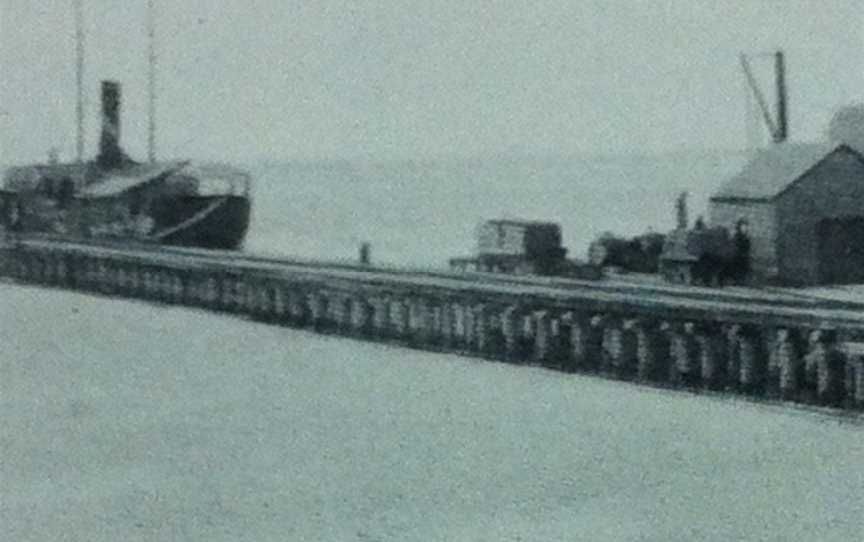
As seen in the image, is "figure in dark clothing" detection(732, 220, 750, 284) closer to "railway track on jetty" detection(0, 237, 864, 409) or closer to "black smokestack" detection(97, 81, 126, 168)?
"railway track on jetty" detection(0, 237, 864, 409)

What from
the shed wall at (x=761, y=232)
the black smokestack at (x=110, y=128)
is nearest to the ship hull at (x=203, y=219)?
the black smokestack at (x=110, y=128)

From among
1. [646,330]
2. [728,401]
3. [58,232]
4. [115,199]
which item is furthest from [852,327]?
[58,232]

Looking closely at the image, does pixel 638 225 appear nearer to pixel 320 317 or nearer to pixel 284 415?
pixel 320 317

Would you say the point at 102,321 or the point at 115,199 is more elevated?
the point at 115,199

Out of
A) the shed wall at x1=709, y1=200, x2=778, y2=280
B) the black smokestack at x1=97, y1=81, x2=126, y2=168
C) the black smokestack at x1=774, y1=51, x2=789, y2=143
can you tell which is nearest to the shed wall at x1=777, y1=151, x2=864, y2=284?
the shed wall at x1=709, y1=200, x2=778, y2=280

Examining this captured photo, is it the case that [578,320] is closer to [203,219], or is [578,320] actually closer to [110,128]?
A: [203,219]

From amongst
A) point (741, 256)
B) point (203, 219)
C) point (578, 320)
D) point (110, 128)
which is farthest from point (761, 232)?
point (110, 128)

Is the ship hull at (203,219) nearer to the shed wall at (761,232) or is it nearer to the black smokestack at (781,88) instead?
the black smokestack at (781,88)
